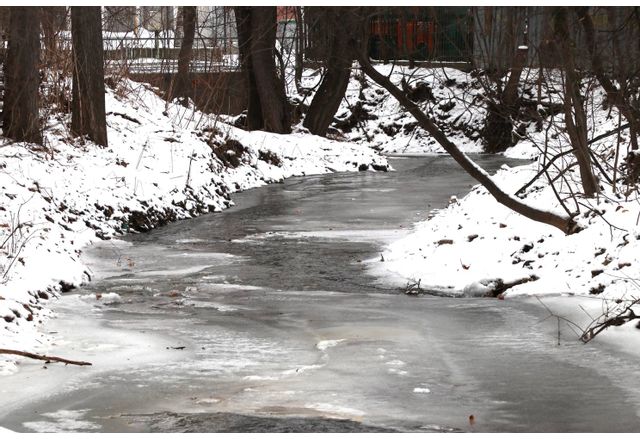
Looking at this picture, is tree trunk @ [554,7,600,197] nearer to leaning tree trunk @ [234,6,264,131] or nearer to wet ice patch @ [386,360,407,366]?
wet ice patch @ [386,360,407,366]

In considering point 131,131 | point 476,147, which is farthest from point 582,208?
point 476,147

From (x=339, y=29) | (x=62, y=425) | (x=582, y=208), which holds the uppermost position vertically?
(x=339, y=29)

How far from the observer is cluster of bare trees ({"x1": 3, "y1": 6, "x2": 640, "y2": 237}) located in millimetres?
11000

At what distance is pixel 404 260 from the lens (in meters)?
12.6

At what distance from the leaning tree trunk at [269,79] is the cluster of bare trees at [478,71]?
0.09 feet

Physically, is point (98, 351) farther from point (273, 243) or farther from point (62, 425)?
point (273, 243)

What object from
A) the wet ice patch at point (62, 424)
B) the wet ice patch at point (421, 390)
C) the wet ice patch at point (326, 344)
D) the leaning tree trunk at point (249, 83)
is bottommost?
the wet ice patch at point (62, 424)

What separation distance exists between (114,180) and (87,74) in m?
2.07

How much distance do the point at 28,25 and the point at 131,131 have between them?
4.81m

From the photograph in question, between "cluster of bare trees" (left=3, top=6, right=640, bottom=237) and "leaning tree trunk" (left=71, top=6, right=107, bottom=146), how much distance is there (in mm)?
17

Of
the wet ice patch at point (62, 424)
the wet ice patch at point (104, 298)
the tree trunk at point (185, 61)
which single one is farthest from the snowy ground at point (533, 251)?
the tree trunk at point (185, 61)

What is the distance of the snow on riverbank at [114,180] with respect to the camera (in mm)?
10227

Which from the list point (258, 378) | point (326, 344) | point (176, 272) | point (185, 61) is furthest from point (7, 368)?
point (185, 61)

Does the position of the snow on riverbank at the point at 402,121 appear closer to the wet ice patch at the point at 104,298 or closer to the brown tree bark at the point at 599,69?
the brown tree bark at the point at 599,69
